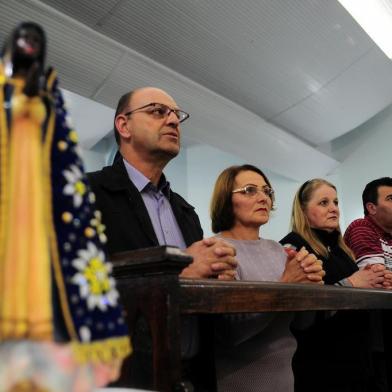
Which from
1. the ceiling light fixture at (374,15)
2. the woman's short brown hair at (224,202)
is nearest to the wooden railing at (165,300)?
the woman's short brown hair at (224,202)

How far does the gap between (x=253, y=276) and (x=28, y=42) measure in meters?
1.39

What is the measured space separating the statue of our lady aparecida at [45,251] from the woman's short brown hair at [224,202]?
1438mm

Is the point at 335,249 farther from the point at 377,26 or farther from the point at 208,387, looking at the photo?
the point at 377,26

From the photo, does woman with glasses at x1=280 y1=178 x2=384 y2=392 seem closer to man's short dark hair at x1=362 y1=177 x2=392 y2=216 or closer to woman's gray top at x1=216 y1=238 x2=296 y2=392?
woman's gray top at x1=216 y1=238 x2=296 y2=392

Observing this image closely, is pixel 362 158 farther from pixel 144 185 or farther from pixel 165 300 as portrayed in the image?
pixel 165 300

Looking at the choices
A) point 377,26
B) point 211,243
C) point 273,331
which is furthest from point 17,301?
point 377,26

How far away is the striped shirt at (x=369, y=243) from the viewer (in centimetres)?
266

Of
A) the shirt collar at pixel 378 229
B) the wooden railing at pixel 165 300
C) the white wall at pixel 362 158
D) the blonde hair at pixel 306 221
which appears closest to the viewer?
the wooden railing at pixel 165 300

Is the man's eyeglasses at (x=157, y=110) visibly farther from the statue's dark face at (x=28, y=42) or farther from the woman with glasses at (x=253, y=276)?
the statue's dark face at (x=28, y=42)

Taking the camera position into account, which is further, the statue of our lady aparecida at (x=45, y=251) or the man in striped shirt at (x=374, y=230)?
the man in striped shirt at (x=374, y=230)

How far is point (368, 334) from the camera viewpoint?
2.14m

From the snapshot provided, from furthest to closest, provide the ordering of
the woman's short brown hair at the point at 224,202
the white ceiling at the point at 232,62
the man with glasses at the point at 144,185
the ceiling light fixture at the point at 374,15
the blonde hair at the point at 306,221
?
1. the ceiling light fixture at the point at 374,15
2. the white ceiling at the point at 232,62
3. the blonde hair at the point at 306,221
4. the woman's short brown hair at the point at 224,202
5. the man with glasses at the point at 144,185

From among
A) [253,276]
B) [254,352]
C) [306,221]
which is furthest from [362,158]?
[254,352]

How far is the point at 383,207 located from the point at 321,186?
0.57 meters
